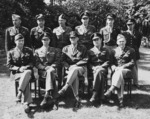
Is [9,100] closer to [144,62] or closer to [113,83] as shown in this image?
[113,83]

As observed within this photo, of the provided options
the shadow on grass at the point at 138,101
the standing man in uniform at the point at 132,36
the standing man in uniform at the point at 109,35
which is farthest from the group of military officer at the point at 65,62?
the standing man in uniform at the point at 132,36

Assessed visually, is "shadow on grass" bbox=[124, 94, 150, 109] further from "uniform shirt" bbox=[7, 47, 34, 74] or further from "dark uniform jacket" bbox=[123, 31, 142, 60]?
"uniform shirt" bbox=[7, 47, 34, 74]

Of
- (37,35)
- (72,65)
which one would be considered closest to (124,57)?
(72,65)

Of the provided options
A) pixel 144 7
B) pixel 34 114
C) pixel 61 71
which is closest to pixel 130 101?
pixel 61 71

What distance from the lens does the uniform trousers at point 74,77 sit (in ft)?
19.2

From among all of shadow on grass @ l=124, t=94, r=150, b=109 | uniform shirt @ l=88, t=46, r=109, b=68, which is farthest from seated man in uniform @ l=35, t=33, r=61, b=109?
shadow on grass @ l=124, t=94, r=150, b=109

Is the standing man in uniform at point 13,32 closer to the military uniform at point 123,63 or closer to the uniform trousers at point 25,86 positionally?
the uniform trousers at point 25,86

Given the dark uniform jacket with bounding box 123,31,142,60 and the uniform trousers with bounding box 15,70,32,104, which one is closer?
the uniform trousers with bounding box 15,70,32,104

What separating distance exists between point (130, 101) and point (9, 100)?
2925 millimetres

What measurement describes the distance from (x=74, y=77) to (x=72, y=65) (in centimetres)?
47

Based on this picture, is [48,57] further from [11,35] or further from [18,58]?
[11,35]

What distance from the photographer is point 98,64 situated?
20.9ft

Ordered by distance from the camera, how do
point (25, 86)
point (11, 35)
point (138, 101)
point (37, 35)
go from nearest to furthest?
point (25, 86) < point (138, 101) < point (11, 35) < point (37, 35)

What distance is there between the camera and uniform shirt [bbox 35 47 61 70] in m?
6.28
